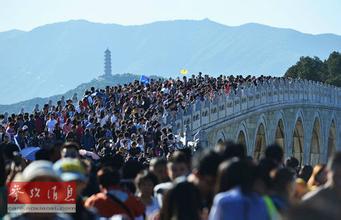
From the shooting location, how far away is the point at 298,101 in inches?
2323

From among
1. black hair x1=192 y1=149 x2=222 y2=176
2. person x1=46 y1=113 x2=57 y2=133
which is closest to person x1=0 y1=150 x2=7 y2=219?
black hair x1=192 y1=149 x2=222 y2=176

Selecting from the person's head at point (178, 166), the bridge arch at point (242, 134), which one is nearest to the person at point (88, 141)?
the person's head at point (178, 166)

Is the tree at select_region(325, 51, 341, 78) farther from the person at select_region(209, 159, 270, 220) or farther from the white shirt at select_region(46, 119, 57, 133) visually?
the person at select_region(209, 159, 270, 220)

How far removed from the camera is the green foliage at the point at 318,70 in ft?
343

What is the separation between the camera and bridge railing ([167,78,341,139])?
3353 centimetres

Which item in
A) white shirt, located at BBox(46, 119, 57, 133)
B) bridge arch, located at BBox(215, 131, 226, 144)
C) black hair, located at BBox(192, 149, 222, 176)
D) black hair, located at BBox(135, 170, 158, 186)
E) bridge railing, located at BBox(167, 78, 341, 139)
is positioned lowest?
bridge arch, located at BBox(215, 131, 226, 144)

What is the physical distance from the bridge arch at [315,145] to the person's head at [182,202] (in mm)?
60145

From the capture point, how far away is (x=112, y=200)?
935cm

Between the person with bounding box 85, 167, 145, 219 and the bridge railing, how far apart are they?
20716 millimetres

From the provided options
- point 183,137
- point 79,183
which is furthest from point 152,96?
point 79,183

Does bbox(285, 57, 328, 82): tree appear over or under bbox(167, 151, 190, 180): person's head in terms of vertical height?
under

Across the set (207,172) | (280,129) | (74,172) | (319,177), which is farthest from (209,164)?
(280,129)

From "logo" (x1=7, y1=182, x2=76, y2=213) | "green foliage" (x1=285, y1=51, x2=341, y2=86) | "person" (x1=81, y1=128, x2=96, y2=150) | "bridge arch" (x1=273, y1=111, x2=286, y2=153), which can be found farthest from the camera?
"green foliage" (x1=285, y1=51, x2=341, y2=86)

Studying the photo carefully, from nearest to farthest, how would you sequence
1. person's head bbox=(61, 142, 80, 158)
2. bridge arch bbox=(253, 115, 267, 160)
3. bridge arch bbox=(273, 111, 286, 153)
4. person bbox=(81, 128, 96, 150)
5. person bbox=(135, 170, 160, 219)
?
person bbox=(135, 170, 160, 219), person's head bbox=(61, 142, 80, 158), person bbox=(81, 128, 96, 150), bridge arch bbox=(253, 115, 267, 160), bridge arch bbox=(273, 111, 286, 153)
